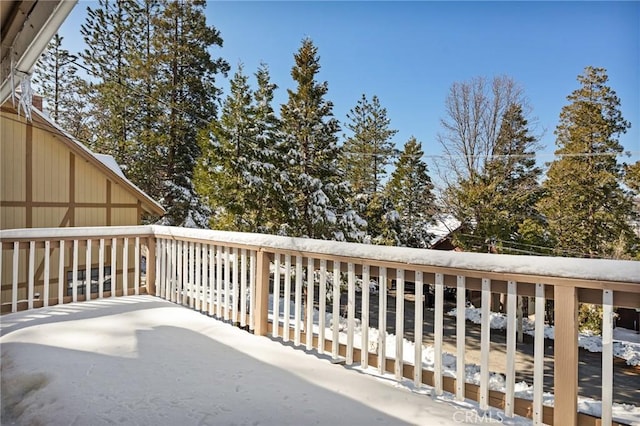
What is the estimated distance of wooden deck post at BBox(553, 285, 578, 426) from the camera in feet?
5.34

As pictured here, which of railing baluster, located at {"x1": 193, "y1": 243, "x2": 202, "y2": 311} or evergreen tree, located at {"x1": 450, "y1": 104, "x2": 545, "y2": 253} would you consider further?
evergreen tree, located at {"x1": 450, "y1": 104, "x2": 545, "y2": 253}

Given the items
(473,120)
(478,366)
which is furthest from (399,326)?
(473,120)

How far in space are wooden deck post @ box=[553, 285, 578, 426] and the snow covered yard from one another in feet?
1.32

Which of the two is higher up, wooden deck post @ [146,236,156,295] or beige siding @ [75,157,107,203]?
beige siding @ [75,157,107,203]

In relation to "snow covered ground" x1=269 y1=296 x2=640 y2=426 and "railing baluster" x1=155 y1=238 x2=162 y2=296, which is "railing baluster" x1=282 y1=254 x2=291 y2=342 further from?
"railing baluster" x1=155 y1=238 x2=162 y2=296

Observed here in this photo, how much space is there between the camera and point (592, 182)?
1420 centimetres

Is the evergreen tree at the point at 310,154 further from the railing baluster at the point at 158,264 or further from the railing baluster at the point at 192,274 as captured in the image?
the railing baluster at the point at 192,274

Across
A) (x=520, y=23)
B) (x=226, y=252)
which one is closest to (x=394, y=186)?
(x=520, y=23)

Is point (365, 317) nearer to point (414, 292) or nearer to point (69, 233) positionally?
point (414, 292)

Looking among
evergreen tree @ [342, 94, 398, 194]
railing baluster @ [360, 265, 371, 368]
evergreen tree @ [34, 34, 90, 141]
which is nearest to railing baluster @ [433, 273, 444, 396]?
railing baluster @ [360, 265, 371, 368]

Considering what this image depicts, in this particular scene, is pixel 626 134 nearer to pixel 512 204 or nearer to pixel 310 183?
pixel 512 204

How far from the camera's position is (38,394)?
6.13ft

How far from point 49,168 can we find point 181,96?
7528 millimetres

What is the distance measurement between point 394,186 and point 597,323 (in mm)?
9298
